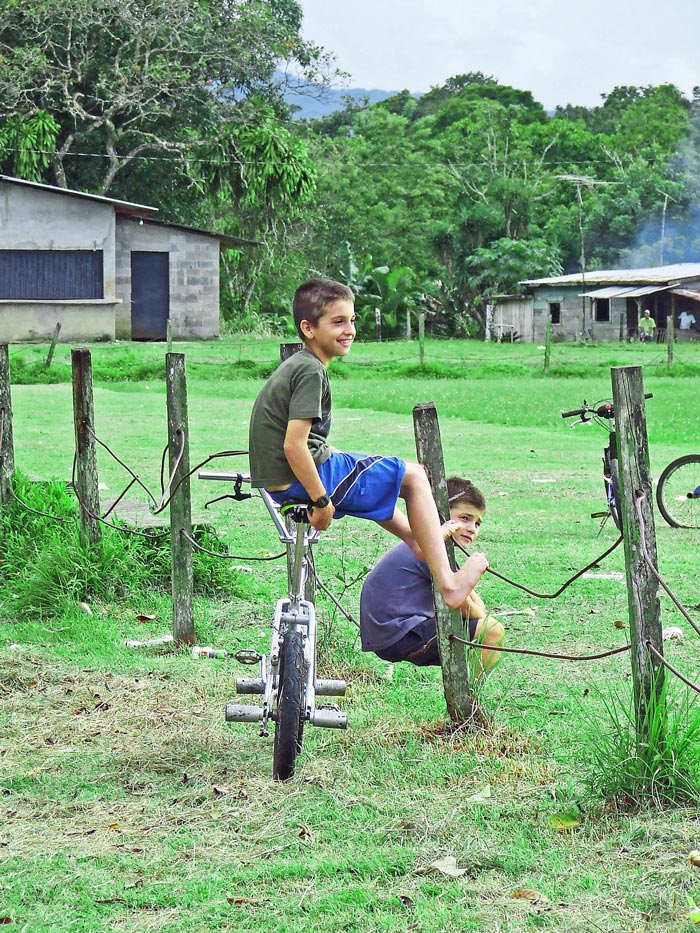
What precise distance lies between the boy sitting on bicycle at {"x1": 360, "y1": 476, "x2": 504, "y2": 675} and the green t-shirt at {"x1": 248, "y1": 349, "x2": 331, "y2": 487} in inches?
33.3

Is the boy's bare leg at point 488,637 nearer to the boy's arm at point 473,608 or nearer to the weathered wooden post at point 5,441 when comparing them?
the boy's arm at point 473,608

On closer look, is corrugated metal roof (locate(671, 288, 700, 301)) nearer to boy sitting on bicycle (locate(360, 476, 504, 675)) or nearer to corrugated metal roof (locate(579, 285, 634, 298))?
corrugated metal roof (locate(579, 285, 634, 298))

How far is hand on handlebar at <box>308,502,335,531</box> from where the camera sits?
4.57m

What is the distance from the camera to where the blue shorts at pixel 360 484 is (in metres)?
4.70

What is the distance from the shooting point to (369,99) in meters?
66.9

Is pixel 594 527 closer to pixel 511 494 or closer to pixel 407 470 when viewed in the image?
pixel 511 494

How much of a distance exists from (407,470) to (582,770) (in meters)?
1.24

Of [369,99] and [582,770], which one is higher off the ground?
[369,99]

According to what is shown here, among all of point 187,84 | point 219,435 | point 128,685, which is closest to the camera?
point 128,685

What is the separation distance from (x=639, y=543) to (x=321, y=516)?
43.8 inches

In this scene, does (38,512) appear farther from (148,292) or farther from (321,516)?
(148,292)

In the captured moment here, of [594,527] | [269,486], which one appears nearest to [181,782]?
[269,486]

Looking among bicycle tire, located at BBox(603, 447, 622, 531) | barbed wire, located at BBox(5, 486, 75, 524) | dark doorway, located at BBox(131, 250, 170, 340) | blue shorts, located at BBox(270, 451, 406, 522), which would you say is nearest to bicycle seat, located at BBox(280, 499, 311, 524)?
blue shorts, located at BBox(270, 451, 406, 522)

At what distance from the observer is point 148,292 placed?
3519cm
